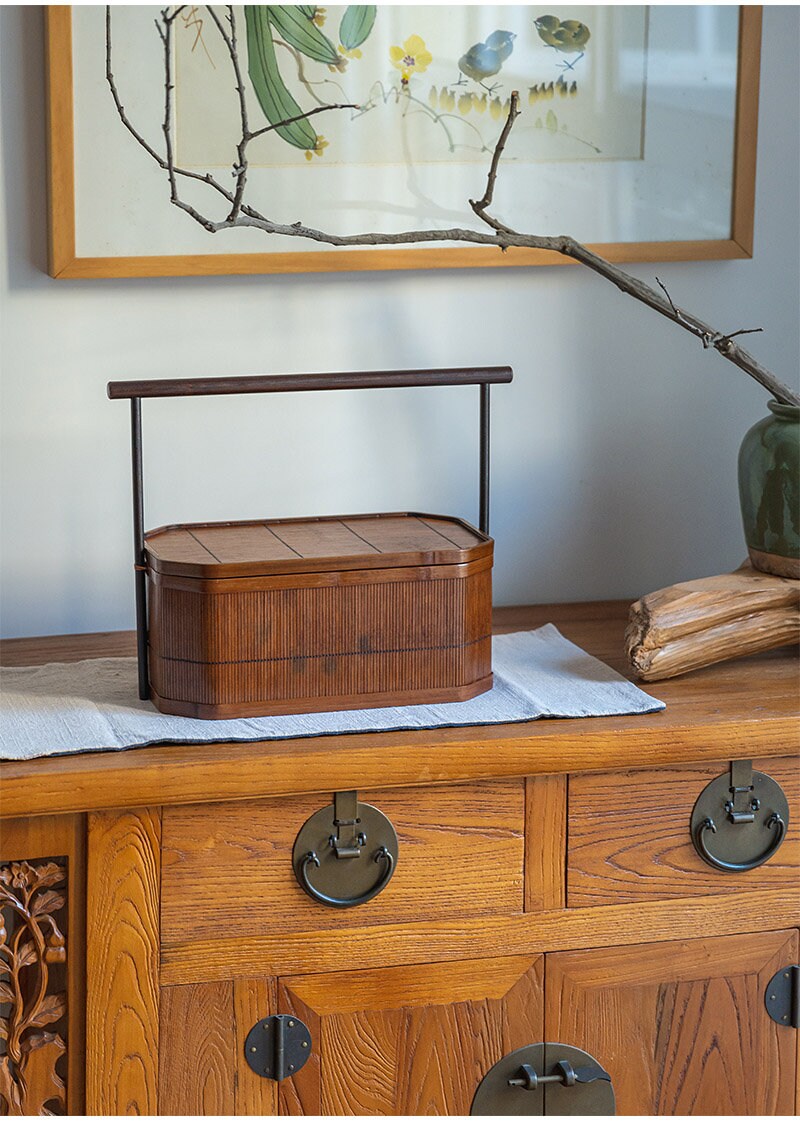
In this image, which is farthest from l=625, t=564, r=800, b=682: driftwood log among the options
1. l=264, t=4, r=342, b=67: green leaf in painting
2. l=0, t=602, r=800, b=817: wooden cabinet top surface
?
l=264, t=4, r=342, b=67: green leaf in painting

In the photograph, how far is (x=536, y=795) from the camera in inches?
44.6

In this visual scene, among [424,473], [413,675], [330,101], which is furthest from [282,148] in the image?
[413,675]

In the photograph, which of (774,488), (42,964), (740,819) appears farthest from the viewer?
(774,488)

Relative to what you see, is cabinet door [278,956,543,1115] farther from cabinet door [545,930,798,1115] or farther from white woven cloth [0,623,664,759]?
white woven cloth [0,623,664,759]

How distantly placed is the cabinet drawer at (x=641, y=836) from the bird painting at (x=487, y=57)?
736 mm

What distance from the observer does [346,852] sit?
1088 mm

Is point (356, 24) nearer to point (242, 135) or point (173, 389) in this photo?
point (242, 135)

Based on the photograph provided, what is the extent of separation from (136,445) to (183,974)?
1.46 feet

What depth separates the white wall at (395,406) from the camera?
1373mm

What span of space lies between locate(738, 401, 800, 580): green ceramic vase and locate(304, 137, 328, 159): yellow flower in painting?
520 mm

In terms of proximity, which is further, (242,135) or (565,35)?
(565,35)

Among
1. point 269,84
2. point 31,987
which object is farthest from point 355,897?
point 269,84

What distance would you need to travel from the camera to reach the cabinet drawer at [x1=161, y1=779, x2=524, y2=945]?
1071mm

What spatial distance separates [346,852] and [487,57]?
829mm
